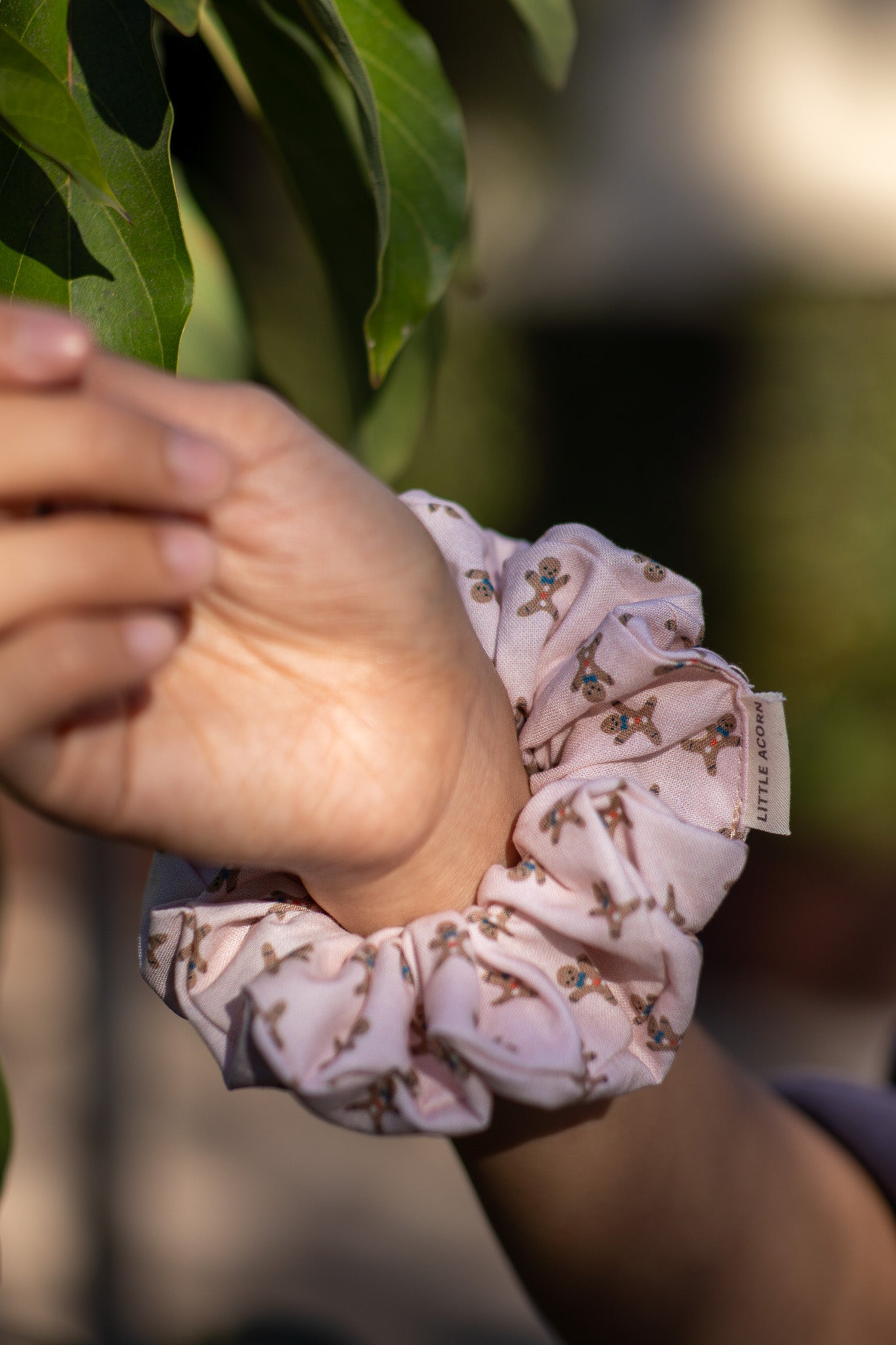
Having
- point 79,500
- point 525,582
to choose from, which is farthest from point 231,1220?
point 79,500

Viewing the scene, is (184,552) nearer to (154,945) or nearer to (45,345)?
(45,345)

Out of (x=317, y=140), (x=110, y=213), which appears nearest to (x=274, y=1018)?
(x=110, y=213)

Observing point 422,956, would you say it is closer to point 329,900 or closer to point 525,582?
point 329,900

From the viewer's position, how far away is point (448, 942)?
56cm

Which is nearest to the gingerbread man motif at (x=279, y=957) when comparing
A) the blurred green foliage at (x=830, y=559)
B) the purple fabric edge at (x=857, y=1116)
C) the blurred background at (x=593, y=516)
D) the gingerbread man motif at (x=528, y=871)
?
the gingerbread man motif at (x=528, y=871)

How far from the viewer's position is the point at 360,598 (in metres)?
0.49

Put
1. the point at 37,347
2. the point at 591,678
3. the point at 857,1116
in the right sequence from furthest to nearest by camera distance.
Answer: the point at 857,1116 → the point at 591,678 → the point at 37,347

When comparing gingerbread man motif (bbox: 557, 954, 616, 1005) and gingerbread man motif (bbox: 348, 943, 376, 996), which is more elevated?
gingerbread man motif (bbox: 557, 954, 616, 1005)

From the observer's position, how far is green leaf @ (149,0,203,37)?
0.46 metres

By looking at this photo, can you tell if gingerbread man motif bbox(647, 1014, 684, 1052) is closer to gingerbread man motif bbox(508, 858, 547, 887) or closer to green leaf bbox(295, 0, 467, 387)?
gingerbread man motif bbox(508, 858, 547, 887)

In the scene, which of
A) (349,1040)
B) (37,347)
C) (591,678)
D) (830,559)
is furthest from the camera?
(830,559)

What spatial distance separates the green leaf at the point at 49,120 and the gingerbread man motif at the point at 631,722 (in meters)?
0.35

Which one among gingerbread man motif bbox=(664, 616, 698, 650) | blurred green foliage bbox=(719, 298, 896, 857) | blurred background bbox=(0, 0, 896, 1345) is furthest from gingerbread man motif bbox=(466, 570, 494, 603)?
blurred green foliage bbox=(719, 298, 896, 857)

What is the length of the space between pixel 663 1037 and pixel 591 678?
0.19 m
